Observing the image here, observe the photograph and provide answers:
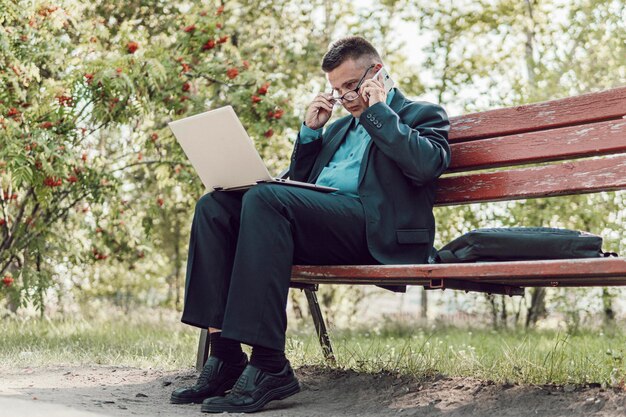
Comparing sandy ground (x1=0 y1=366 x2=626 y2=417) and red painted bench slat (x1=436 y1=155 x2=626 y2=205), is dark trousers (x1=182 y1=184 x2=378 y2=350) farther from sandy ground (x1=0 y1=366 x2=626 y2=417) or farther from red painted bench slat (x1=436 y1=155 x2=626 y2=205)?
red painted bench slat (x1=436 y1=155 x2=626 y2=205)

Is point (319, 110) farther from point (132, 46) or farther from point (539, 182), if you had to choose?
point (132, 46)

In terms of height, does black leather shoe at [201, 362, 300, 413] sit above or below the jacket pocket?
below

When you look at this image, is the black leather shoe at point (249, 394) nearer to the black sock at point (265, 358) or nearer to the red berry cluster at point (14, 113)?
the black sock at point (265, 358)

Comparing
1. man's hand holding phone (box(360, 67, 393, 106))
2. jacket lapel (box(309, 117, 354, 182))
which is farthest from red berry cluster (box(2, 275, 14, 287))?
man's hand holding phone (box(360, 67, 393, 106))

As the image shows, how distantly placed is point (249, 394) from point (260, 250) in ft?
1.58

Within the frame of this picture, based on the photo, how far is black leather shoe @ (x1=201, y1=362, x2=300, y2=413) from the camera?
285 cm

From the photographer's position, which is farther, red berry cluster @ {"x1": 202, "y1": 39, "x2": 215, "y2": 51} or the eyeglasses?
red berry cluster @ {"x1": 202, "y1": 39, "x2": 215, "y2": 51}

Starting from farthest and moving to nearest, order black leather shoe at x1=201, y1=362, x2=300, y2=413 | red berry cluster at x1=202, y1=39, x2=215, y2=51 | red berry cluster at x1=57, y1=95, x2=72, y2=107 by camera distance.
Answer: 1. red berry cluster at x1=202, y1=39, x2=215, y2=51
2. red berry cluster at x1=57, y1=95, x2=72, y2=107
3. black leather shoe at x1=201, y1=362, x2=300, y2=413

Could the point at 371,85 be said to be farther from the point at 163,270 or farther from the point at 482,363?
the point at 163,270

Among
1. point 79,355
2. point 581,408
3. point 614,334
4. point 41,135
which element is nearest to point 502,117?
point 581,408

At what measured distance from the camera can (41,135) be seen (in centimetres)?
508

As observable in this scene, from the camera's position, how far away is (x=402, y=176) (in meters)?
3.23

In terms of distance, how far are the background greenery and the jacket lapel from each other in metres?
1.93

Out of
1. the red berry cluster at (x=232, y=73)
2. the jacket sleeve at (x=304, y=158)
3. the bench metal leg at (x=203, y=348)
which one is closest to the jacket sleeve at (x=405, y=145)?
the jacket sleeve at (x=304, y=158)
